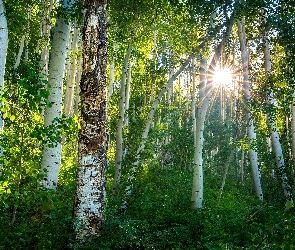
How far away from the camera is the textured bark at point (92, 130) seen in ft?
14.1

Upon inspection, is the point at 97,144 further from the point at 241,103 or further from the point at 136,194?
the point at 241,103

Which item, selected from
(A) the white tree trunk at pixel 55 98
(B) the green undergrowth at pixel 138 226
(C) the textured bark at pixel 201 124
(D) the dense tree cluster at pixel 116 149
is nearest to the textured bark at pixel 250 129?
(D) the dense tree cluster at pixel 116 149

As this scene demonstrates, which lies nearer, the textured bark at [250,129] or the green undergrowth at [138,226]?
the green undergrowth at [138,226]

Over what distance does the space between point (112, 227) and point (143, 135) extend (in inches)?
172

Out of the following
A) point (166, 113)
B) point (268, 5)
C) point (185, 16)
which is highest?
point (166, 113)

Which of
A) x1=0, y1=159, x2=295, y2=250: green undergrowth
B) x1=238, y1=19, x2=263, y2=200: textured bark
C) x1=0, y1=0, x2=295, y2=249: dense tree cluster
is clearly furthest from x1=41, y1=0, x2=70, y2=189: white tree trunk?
x1=238, y1=19, x2=263, y2=200: textured bark

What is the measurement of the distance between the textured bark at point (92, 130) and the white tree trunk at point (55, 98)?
2323 millimetres

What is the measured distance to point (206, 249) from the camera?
5.46 m

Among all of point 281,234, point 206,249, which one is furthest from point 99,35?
point 206,249

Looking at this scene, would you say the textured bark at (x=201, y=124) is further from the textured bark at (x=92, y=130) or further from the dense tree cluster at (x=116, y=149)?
the textured bark at (x=92, y=130)

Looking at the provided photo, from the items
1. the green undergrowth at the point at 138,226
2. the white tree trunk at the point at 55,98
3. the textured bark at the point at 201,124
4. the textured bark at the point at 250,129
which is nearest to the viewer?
the green undergrowth at the point at 138,226

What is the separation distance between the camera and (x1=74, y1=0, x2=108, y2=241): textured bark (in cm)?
431

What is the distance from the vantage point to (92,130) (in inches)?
173

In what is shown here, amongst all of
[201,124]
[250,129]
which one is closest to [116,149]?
[201,124]
